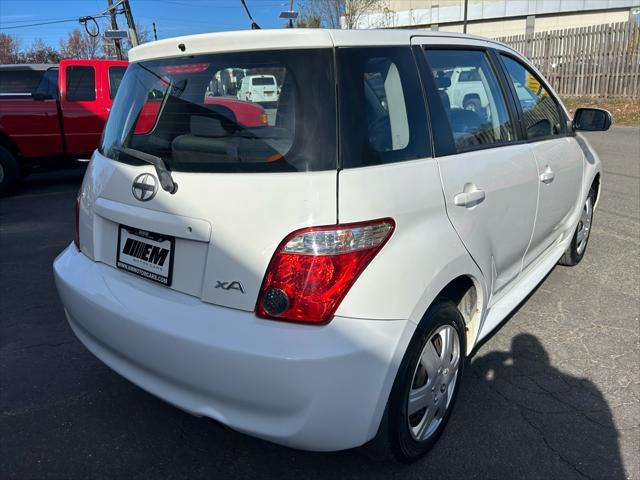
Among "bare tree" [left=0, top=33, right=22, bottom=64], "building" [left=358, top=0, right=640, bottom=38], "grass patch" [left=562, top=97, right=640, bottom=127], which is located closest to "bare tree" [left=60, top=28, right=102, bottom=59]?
"bare tree" [left=0, top=33, right=22, bottom=64]

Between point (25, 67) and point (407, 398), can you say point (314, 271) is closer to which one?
point (407, 398)

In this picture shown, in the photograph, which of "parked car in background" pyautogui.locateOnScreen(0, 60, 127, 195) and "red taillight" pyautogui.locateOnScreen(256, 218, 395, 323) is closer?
"red taillight" pyautogui.locateOnScreen(256, 218, 395, 323)

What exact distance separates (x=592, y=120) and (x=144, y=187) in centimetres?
329

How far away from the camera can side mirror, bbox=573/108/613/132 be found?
392cm

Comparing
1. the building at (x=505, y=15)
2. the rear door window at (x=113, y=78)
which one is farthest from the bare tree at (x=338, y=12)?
the rear door window at (x=113, y=78)

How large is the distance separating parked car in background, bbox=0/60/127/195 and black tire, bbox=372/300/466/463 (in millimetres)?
7759

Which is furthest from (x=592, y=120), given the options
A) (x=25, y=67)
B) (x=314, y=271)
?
(x=25, y=67)

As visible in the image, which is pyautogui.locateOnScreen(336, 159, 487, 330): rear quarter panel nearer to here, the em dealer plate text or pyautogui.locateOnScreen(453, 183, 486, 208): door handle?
pyautogui.locateOnScreen(453, 183, 486, 208): door handle

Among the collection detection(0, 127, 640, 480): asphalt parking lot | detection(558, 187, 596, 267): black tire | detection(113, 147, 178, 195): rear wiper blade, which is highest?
detection(113, 147, 178, 195): rear wiper blade

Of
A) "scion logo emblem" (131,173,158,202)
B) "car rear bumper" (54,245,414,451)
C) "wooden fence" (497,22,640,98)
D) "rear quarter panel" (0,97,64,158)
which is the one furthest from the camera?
"wooden fence" (497,22,640,98)

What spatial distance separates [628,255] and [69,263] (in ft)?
15.3

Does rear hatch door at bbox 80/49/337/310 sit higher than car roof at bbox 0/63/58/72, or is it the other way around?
car roof at bbox 0/63/58/72

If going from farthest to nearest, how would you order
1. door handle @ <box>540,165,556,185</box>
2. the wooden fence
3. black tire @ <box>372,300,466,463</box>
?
the wooden fence
door handle @ <box>540,165,556,185</box>
black tire @ <box>372,300,466,463</box>

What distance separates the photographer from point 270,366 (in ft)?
6.03
